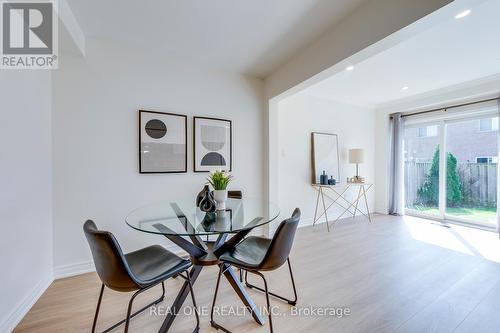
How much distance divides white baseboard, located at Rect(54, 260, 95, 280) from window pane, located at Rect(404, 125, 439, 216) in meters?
5.85

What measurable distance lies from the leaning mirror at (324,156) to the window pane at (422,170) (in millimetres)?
1739

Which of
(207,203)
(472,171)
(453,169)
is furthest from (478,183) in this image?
(207,203)

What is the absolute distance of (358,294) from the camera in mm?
1909

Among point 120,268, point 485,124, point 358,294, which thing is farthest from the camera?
point 485,124

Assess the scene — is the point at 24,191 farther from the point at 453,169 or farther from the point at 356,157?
the point at 453,169

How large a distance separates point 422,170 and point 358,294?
393 centimetres

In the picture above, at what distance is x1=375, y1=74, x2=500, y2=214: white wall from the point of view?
3445 mm

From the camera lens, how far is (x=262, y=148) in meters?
3.41

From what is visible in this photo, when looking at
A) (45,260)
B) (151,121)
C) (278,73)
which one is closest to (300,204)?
(278,73)

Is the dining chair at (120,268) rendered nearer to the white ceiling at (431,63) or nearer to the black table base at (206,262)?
the black table base at (206,262)

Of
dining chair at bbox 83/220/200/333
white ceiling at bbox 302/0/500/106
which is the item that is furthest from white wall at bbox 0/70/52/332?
white ceiling at bbox 302/0/500/106

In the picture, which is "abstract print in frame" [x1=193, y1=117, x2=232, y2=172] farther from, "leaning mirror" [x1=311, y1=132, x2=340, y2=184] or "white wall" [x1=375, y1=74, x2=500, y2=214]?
"white wall" [x1=375, y1=74, x2=500, y2=214]

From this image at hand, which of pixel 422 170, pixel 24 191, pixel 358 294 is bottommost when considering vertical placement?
pixel 358 294

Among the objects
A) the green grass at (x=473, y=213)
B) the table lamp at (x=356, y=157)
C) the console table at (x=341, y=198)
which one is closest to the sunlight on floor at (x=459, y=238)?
the green grass at (x=473, y=213)
